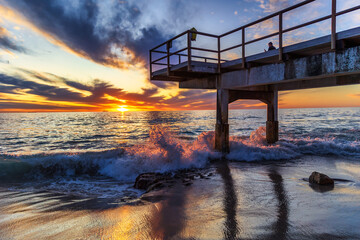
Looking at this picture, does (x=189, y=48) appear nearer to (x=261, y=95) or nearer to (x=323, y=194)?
(x=261, y=95)

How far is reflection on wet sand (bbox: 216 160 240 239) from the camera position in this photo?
3.96 meters

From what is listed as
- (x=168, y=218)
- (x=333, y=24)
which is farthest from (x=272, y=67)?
(x=168, y=218)

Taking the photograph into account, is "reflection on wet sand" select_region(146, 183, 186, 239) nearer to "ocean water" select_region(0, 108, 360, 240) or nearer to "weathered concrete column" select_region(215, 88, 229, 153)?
"ocean water" select_region(0, 108, 360, 240)

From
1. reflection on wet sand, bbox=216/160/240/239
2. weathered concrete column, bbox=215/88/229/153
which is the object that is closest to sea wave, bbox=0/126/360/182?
weathered concrete column, bbox=215/88/229/153

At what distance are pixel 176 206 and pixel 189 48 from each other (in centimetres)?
663

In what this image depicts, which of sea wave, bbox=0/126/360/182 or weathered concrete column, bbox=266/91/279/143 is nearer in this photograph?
sea wave, bbox=0/126/360/182

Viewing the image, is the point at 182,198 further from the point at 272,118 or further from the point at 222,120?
the point at 272,118

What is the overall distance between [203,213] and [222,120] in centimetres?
738

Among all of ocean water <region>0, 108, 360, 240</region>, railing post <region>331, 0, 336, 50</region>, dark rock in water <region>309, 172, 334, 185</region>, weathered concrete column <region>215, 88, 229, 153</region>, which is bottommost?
ocean water <region>0, 108, 360, 240</region>

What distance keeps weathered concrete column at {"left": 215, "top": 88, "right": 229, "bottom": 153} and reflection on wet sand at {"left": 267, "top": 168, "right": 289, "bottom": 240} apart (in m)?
4.22

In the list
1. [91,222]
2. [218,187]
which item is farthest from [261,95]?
[91,222]

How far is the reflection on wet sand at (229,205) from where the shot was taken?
396 cm

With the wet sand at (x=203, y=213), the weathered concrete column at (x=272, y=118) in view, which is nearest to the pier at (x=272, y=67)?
the weathered concrete column at (x=272, y=118)

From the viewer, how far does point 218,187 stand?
7.10 metres
